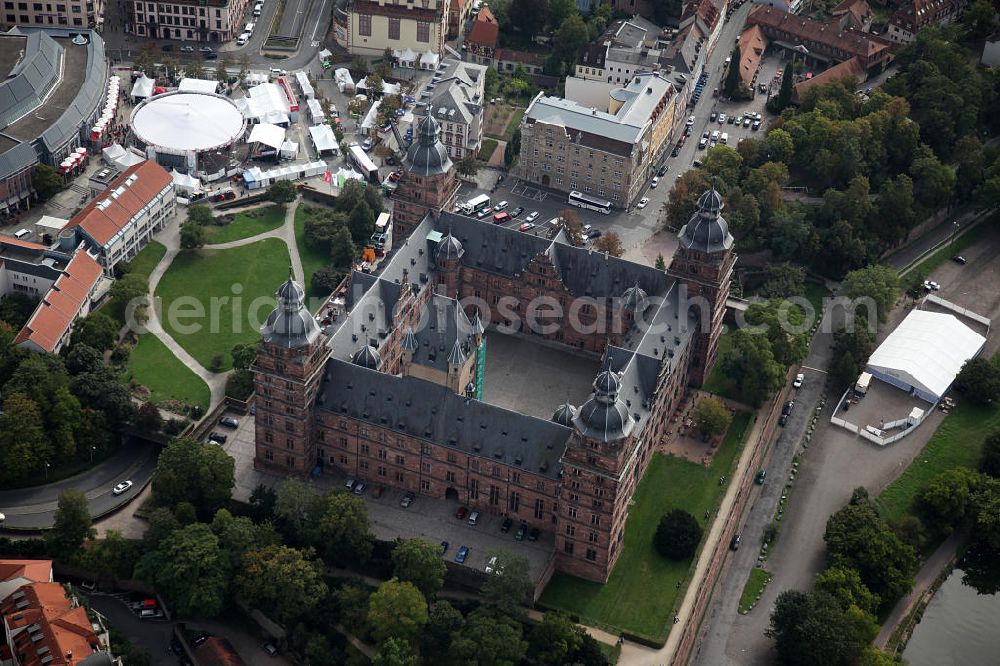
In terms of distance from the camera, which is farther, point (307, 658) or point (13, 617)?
point (307, 658)

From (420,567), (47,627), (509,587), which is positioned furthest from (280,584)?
(509,587)

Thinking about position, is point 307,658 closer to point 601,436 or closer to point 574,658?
point 574,658

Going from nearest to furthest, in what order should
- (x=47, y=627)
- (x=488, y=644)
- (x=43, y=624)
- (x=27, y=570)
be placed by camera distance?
(x=47, y=627) < (x=43, y=624) < (x=488, y=644) < (x=27, y=570)

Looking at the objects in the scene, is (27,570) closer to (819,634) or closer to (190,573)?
(190,573)

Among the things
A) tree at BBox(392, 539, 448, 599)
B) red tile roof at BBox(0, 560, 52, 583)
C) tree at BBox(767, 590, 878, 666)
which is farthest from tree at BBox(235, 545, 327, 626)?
tree at BBox(767, 590, 878, 666)

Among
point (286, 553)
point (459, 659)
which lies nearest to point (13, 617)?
point (286, 553)

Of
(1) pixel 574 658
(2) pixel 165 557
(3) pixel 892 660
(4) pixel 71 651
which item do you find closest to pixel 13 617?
(4) pixel 71 651

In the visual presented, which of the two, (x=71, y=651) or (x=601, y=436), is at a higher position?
(x=601, y=436)
